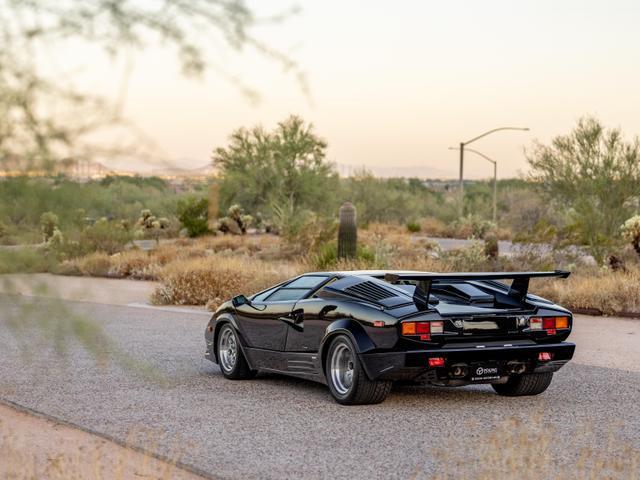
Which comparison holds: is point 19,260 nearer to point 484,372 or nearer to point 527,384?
point 484,372

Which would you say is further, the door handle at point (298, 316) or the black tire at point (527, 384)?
the door handle at point (298, 316)

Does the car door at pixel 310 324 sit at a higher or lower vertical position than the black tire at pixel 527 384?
higher

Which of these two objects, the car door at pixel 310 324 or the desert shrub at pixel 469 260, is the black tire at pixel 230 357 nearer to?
the car door at pixel 310 324

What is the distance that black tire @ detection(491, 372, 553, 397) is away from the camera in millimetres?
11305

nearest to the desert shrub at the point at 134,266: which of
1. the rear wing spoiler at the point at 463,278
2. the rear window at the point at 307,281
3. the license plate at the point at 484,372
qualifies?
the rear window at the point at 307,281

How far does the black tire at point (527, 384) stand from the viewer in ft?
37.1

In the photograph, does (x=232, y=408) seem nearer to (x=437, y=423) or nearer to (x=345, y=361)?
(x=345, y=361)

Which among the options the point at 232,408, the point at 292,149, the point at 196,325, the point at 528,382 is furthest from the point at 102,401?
the point at 292,149

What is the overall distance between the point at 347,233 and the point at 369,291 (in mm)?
16904

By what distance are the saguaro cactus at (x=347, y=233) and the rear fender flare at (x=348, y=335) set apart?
1663 cm

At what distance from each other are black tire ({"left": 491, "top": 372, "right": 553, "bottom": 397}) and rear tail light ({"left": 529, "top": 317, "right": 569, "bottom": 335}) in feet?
1.90

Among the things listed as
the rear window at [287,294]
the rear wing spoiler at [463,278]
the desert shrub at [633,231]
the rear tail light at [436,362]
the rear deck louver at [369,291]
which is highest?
the desert shrub at [633,231]

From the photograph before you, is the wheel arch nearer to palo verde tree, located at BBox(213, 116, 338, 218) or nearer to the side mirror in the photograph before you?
the side mirror

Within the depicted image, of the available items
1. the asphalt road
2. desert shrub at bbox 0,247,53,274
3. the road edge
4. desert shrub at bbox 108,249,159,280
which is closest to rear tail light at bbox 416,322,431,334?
the asphalt road
